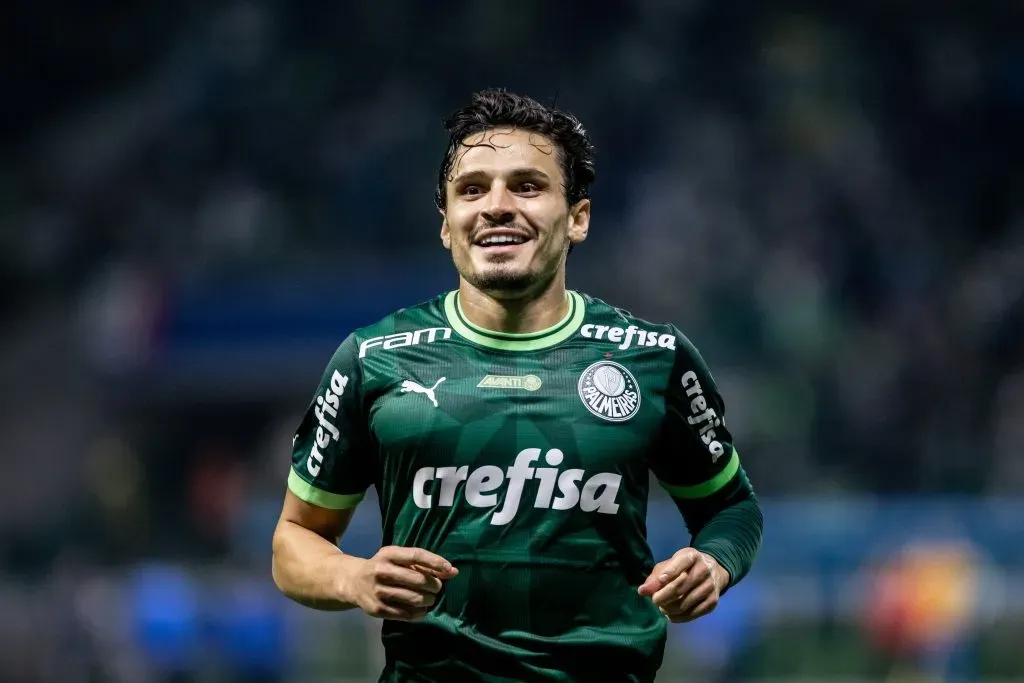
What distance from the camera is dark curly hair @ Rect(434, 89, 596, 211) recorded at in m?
3.60

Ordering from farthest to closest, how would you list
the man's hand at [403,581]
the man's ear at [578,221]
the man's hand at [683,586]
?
1. the man's ear at [578,221]
2. the man's hand at [683,586]
3. the man's hand at [403,581]

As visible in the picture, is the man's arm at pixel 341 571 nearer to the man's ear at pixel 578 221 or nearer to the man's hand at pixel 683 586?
the man's hand at pixel 683 586

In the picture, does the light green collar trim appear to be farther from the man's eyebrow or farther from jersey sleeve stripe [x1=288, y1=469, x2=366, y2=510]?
jersey sleeve stripe [x1=288, y1=469, x2=366, y2=510]

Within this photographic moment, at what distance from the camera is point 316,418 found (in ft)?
11.7

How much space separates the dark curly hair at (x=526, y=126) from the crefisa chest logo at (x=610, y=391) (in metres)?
0.47

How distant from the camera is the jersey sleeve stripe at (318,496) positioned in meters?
3.56

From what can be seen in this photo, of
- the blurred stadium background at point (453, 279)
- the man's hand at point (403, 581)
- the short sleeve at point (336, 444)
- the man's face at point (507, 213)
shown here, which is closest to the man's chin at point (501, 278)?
the man's face at point (507, 213)

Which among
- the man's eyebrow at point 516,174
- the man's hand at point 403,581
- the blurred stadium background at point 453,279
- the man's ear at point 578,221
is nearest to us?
the man's hand at point 403,581

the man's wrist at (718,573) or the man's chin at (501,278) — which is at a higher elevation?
the man's chin at (501,278)

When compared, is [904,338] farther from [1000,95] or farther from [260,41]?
[260,41]

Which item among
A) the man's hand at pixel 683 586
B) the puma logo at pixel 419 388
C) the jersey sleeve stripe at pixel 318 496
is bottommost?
the man's hand at pixel 683 586

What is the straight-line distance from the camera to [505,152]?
353 cm

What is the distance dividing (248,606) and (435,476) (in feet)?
22.1

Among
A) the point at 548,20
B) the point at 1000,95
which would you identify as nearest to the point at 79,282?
the point at 548,20
